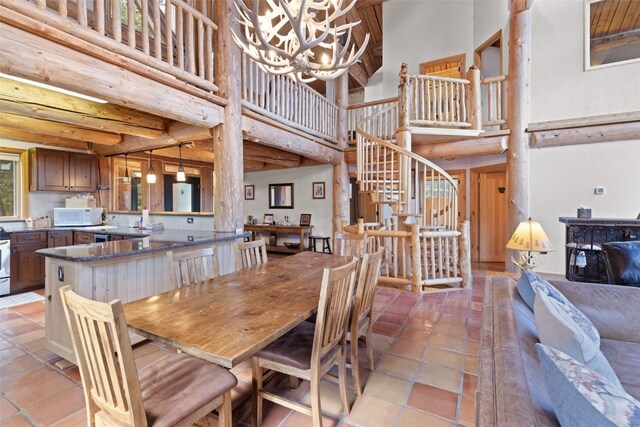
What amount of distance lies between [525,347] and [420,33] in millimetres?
7520

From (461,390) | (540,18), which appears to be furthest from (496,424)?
(540,18)

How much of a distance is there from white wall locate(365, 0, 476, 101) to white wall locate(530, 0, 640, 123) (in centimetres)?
162

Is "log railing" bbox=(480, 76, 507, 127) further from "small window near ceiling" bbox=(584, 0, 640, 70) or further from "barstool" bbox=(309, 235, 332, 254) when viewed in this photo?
"barstool" bbox=(309, 235, 332, 254)

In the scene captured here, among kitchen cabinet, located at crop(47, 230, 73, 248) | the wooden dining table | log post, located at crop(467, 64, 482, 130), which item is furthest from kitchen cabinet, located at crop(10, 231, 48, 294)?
log post, located at crop(467, 64, 482, 130)

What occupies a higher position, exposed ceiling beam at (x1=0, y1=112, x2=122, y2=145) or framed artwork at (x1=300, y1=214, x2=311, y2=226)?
exposed ceiling beam at (x1=0, y1=112, x2=122, y2=145)

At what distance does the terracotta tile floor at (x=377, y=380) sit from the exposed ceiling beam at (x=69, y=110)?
90.3 inches

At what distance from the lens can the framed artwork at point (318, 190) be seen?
710 centimetres

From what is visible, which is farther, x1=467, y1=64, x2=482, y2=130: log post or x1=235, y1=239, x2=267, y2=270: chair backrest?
x1=467, y1=64, x2=482, y2=130: log post

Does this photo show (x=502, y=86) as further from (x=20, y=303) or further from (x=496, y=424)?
(x=20, y=303)

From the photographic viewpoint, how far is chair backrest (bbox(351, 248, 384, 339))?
1.94 meters

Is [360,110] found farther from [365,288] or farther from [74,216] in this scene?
[74,216]

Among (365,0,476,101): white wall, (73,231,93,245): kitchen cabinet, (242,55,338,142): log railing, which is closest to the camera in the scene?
(242,55,338,142): log railing

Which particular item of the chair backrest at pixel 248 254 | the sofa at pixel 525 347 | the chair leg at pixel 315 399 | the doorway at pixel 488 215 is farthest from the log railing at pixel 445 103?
the chair leg at pixel 315 399

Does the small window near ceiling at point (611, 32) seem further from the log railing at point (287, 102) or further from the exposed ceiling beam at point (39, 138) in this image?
the exposed ceiling beam at point (39, 138)
